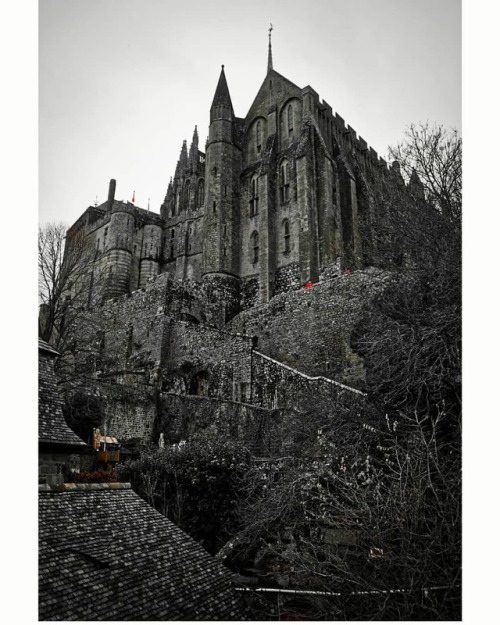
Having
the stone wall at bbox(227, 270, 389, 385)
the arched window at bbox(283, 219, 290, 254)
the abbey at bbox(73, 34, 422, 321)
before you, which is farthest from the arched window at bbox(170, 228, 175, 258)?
the stone wall at bbox(227, 270, 389, 385)

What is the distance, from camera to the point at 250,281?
28.0 meters

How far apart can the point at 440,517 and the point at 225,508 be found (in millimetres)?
8153

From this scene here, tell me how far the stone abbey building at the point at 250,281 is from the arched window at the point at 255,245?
0.13 metres

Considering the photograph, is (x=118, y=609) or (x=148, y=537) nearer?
(x=118, y=609)

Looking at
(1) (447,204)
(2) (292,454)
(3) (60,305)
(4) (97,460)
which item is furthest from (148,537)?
(3) (60,305)

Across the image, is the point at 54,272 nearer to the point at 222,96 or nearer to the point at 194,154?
the point at 222,96

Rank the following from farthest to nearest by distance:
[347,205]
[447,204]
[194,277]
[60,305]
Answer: [194,277], [347,205], [60,305], [447,204]

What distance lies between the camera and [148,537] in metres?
6.89

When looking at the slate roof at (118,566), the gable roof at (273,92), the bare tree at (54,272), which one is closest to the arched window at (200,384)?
the bare tree at (54,272)

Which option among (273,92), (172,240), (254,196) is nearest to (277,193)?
(254,196)

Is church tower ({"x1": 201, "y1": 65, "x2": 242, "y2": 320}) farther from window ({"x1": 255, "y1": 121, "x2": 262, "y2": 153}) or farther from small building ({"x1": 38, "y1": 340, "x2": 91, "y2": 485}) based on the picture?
small building ({"x1": 38, "y1": 340, "x2": 91, "y2": 485})

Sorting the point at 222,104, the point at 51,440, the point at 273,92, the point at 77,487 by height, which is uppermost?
the point at 273,92

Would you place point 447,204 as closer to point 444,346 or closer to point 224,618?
point 444,346

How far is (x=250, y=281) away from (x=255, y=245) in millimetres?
2445
